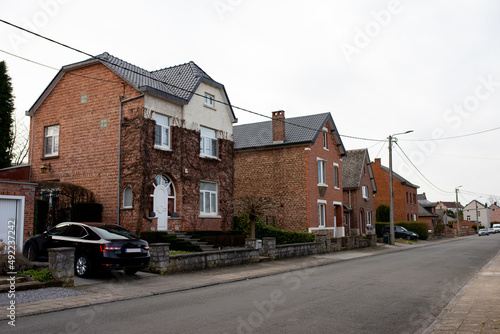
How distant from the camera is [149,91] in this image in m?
19.9

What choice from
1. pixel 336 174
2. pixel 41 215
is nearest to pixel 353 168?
pixel 336 174

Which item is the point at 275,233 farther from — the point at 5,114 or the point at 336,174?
the point at 5,114

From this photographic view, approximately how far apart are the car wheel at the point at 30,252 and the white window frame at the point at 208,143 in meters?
10.9

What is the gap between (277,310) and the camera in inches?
331

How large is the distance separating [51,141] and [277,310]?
18.5 m

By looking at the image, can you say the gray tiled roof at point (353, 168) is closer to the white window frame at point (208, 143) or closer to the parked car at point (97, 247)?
the white window frame at point (208, 143)

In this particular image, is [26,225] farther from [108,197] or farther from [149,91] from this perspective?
[149,91]

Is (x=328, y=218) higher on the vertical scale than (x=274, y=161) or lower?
lower

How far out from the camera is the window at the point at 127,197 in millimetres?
20031

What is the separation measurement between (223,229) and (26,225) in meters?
11.1

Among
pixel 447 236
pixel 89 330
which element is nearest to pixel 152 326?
pixel 89 330

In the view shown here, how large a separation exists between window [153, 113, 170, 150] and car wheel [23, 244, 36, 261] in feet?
25.7

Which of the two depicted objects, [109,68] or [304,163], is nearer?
[109,68]

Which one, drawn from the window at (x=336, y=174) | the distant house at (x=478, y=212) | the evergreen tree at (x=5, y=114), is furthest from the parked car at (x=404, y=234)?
the distant house at (x=478, y=212)
